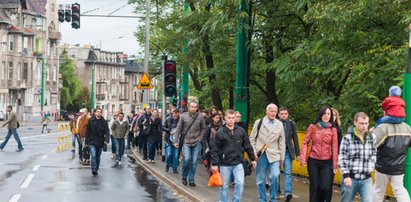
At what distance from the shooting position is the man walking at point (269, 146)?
12.6 m

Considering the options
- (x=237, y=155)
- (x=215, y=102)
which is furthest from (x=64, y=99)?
(x=237, y=155)

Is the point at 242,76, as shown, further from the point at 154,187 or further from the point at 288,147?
the point at 288,147

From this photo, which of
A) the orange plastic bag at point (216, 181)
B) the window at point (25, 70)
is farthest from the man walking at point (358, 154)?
the window at point (25, 70)

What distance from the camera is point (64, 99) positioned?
103375 millimetres

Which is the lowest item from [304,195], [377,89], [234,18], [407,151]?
[304,195]

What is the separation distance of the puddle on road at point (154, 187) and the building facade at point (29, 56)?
193 ft

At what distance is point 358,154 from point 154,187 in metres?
7.80

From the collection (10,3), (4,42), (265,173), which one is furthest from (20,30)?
(265,173)

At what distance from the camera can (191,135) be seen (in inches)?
642

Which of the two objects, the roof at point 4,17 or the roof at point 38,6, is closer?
the roof at point 4,17

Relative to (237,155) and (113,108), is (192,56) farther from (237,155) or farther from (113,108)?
(113,108)

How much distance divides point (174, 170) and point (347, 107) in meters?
5.31

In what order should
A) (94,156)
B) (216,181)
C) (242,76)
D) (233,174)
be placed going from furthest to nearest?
(242,76) → (94,156) → (233,174) → (216,181)

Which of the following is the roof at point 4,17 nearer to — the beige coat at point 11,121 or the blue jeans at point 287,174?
the beige coat at point 11,121
